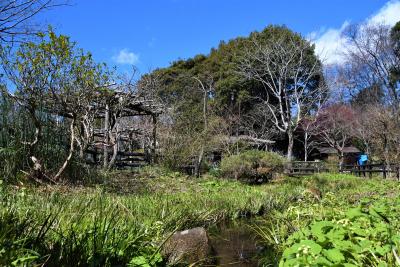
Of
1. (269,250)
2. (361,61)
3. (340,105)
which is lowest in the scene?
(269,250)

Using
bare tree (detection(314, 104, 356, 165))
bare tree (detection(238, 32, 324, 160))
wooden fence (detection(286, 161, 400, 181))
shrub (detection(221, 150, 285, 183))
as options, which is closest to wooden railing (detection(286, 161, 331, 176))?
wooden fence (detection(286, 161, 400, 181))

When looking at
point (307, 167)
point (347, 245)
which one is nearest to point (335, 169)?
point (307, 167)

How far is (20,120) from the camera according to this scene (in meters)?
8.49

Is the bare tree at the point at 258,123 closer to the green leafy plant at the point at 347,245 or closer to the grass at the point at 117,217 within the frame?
the grass at the point at 117,217

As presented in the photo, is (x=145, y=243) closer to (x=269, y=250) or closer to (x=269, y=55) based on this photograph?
(x=269, y=250)

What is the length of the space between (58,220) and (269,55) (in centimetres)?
2711

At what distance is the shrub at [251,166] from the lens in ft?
51.8

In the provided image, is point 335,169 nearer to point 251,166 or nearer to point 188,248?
point 251,166

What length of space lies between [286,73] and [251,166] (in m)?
15.0

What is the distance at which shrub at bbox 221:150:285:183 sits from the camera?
51.8 feet

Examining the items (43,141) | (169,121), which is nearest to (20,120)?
(43,141)

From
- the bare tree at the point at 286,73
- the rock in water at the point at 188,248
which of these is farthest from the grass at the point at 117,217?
the bare tree at the point at 286,73

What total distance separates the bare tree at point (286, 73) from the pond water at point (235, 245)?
71.5ft

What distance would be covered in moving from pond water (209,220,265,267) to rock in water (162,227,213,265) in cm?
31
